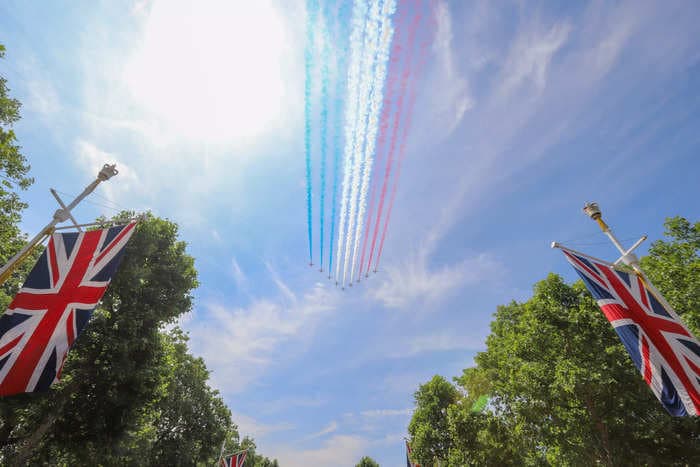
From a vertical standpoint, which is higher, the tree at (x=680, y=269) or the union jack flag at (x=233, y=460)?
the tree at (x=680, y=269)

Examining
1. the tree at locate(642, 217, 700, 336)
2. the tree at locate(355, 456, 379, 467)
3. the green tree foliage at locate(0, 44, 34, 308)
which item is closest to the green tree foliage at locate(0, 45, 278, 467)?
the green tree foliage at locate(0, 44, 34, 308)

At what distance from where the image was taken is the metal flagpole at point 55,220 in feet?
25.7

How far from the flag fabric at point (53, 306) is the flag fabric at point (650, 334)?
13.6 m

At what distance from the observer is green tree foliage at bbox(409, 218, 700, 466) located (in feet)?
53.9

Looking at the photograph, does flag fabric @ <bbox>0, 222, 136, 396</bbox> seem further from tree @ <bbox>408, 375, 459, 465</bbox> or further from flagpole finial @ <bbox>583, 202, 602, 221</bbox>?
tree @ <bbox>408, 375, 459, 465</bbox>

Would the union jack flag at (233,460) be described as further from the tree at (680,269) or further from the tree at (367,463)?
the tree at (367,463)

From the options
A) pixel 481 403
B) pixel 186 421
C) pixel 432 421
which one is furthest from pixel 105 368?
pixel 432 421

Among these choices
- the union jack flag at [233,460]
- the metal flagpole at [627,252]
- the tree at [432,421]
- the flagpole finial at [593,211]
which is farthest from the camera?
the tree at [432,421]

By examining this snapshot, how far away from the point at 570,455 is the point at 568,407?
2486 millimetres

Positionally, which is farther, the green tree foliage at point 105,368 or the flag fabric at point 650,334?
the green tree foliage at point 105,368

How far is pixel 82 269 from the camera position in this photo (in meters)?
7.89

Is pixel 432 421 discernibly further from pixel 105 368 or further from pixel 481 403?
pixel 105 368

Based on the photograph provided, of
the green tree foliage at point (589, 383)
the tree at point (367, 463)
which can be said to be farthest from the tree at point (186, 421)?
the tree at point (367, 463)

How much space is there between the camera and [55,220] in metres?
8.98
